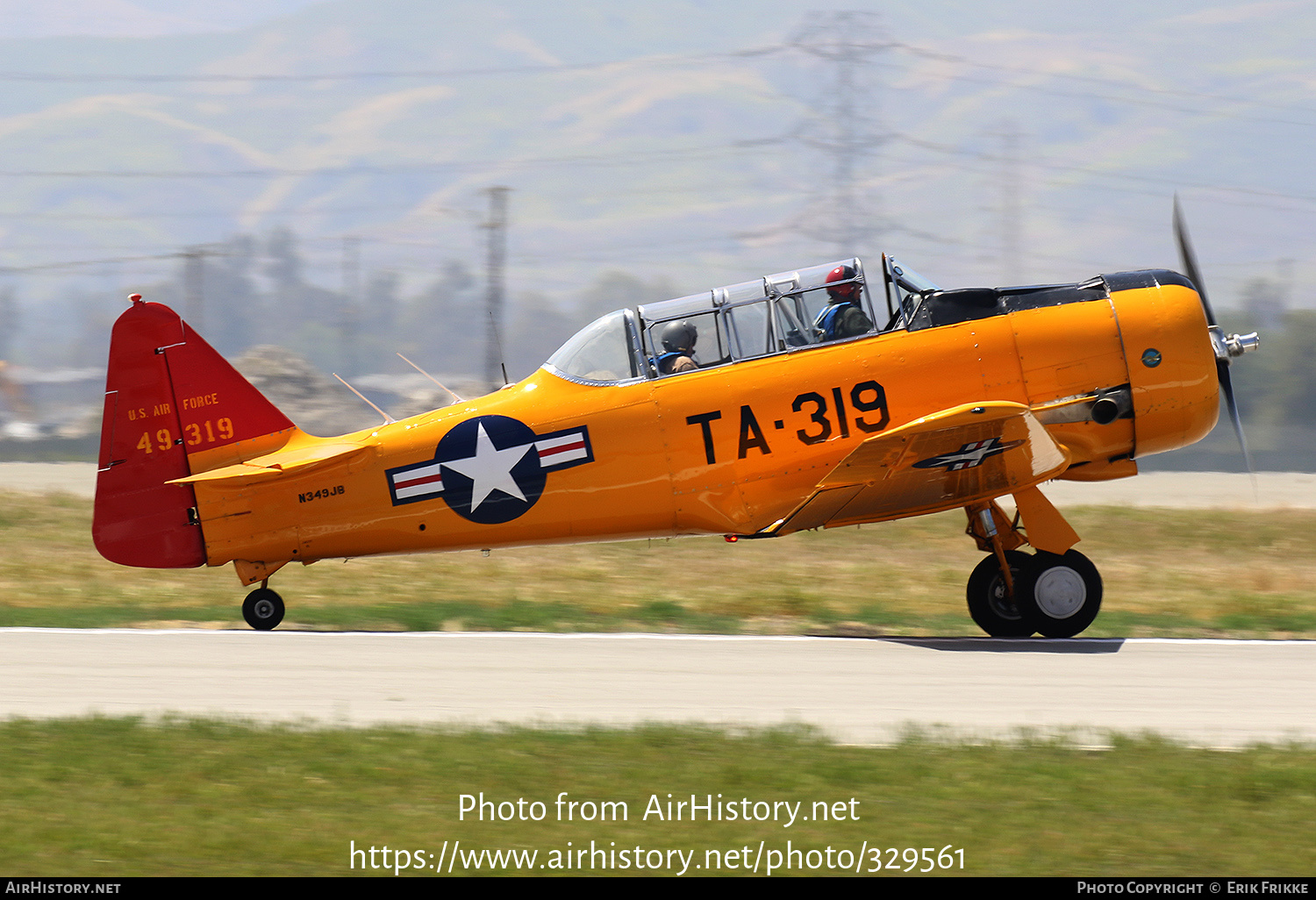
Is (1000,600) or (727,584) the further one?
(727,584)

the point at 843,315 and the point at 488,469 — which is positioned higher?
the point at 843,315

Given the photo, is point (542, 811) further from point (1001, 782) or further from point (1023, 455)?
point (1023, 455)

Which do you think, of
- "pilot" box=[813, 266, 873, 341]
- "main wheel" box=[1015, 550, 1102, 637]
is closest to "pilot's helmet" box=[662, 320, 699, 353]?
"pilot" box=[813, 266, 873, 341]

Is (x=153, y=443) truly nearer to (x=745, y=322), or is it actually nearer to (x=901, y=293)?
(x=745, y=322)

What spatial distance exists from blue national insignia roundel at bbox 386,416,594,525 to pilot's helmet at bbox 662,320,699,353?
1075 millimetres

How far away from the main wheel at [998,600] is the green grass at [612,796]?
374 centimetres

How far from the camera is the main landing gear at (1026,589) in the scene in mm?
10883

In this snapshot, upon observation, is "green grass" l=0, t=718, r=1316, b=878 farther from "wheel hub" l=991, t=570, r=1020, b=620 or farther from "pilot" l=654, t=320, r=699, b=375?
"pilot" l=654, t=320, r=699, b=375

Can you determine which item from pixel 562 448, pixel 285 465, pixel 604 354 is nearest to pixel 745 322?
pixel 604 354

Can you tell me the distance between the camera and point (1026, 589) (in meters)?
11.0

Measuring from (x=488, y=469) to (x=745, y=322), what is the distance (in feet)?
8.17

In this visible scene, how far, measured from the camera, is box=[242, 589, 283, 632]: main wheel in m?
11.5

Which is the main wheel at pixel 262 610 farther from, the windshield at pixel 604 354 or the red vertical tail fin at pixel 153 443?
the windshield at pixel 604 354

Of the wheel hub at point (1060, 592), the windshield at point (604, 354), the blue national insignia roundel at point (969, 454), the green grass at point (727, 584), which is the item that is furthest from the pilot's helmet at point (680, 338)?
the wheel hub at point (1060, 592)
